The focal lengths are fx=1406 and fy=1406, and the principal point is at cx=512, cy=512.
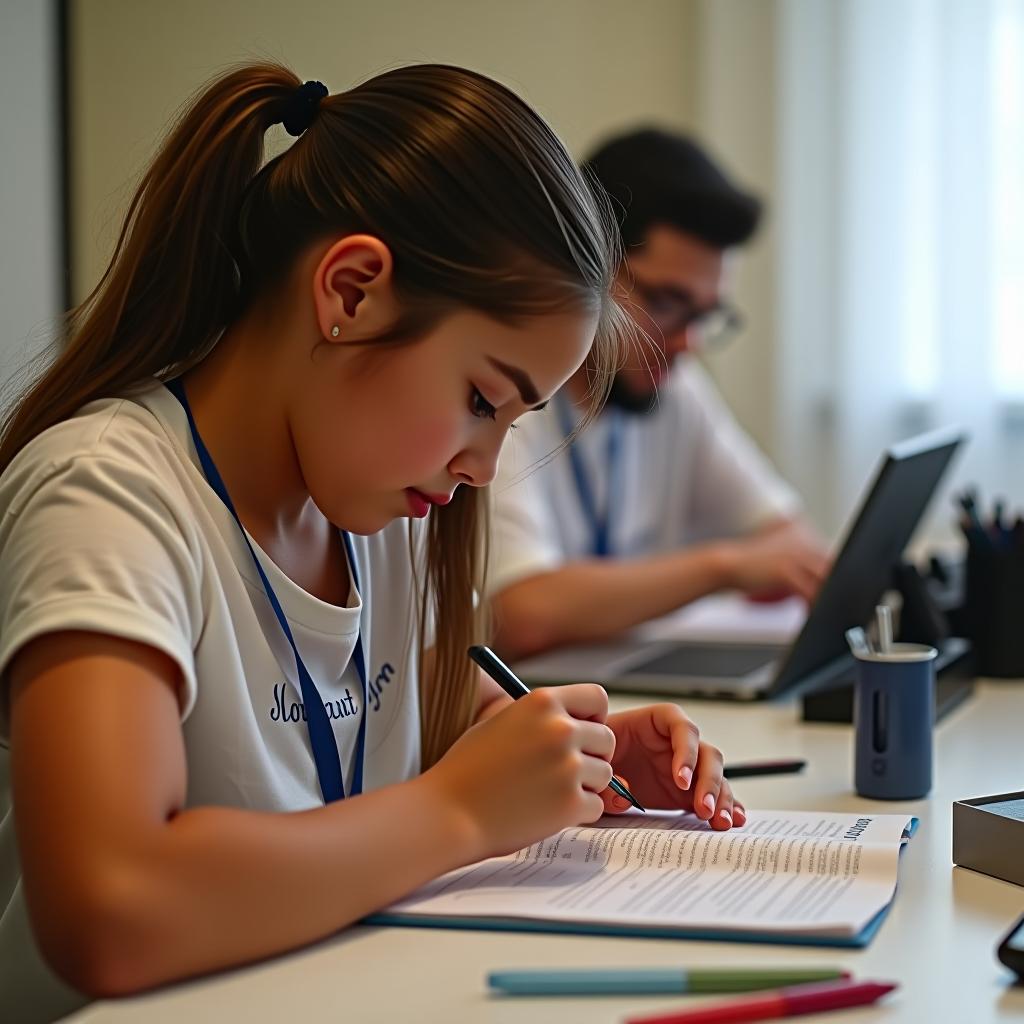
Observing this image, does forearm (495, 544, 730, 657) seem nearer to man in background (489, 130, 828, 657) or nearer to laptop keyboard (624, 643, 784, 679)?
man in background (489, 130, 828, 657)

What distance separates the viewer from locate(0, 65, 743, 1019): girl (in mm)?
742

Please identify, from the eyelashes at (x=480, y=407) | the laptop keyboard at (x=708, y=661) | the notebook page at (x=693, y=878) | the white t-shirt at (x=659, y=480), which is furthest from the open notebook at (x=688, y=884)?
the white t-shirt at (x=659, y=480)

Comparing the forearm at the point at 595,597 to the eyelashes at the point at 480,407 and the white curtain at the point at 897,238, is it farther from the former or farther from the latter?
the white curtain at the point at 897,238

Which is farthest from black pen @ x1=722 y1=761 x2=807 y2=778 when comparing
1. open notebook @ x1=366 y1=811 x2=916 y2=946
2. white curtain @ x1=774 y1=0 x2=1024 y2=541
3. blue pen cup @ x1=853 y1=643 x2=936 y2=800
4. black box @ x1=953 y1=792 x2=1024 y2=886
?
white curtain @ x1=774 y1=0 x2=1024 y2=541

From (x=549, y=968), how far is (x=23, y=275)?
2431 millimetres

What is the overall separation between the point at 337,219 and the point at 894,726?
599 millimetres

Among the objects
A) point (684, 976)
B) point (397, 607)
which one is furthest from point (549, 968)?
point (397, 607)

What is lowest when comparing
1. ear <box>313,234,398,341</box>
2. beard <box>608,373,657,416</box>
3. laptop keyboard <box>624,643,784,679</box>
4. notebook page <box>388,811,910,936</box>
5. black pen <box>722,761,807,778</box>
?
laptop keyboard <box>624,643,784,679</box>

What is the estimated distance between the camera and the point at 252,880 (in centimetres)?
75

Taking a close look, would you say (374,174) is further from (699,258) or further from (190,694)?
(699,258)

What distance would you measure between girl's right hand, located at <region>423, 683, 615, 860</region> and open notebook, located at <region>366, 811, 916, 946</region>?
0.13 ft

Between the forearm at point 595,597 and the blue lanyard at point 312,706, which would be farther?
the forearm at point 595,597

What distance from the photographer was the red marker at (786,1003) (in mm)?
663

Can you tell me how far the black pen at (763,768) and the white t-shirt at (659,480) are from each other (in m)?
1.02
